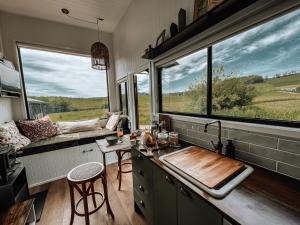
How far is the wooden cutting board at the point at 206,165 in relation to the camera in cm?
84

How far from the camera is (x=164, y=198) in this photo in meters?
1.09

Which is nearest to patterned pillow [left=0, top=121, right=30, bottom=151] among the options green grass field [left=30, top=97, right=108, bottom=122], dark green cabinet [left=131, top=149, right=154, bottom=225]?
green grass field [left=30, top=97, right=108, bottom=122]

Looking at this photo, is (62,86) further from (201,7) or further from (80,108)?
(201,7)

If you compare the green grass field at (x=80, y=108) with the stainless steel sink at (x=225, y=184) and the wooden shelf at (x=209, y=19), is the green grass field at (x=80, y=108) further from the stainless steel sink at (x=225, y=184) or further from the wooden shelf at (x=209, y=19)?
the stainless steel sink at (x=225, y=184)

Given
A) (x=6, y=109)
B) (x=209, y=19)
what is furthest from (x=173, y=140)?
(x=6, y=109)

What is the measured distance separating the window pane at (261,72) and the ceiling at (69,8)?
2.32 metres

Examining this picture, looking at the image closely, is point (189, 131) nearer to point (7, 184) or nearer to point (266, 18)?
point (266, 18)

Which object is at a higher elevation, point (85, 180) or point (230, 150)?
point (230, 150)

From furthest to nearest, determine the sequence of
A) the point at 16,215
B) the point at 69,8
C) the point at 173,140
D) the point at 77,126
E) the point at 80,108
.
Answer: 1. the point at 80,108
2. the point at 77,126
3. the point at 69,8
4. the point at 173,140
5. the point at 16,215

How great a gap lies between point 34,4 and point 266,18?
352 cm

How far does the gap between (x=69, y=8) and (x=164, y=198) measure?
3.49 m

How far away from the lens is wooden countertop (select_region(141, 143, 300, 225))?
57cm

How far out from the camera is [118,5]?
2621 millimetres

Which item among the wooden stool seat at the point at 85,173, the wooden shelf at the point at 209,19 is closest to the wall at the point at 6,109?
the wooden stool seat at the point at 85,173
